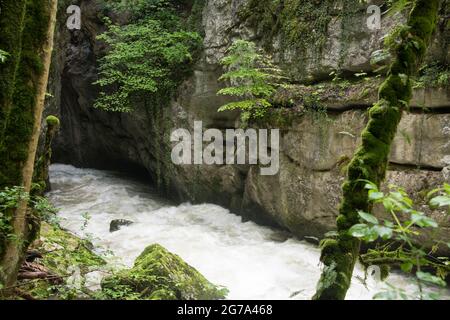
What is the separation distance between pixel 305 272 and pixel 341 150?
2.46 metres

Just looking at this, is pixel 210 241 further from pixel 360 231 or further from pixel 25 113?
pixel 360 231

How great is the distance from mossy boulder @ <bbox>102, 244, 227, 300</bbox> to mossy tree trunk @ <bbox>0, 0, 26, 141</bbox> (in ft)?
6.66

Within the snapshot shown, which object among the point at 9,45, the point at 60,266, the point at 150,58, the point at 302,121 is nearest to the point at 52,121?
the point at 9,45

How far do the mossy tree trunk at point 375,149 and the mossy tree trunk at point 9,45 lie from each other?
3192mm

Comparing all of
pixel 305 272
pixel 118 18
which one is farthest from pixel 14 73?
pixel 118 18

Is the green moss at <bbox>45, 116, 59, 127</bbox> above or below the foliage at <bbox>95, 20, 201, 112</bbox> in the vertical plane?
below

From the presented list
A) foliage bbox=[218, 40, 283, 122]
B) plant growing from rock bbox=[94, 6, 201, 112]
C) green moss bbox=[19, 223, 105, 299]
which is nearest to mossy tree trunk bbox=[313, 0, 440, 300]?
green moss bbox=[19, 223, 105, 299]

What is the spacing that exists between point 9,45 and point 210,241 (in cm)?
641

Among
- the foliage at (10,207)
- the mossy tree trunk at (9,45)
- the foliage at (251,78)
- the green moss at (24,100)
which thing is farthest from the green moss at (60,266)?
the foliage at (251,78)

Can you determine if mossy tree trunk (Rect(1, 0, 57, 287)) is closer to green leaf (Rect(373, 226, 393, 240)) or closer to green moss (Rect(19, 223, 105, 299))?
green moss (Rect(19, 223, 105, 299))

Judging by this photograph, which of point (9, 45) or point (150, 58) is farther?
point (150, 58)

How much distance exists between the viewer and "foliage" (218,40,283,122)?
8617 millimetres

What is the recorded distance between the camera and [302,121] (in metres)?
8.61

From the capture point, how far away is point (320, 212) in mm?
8406
